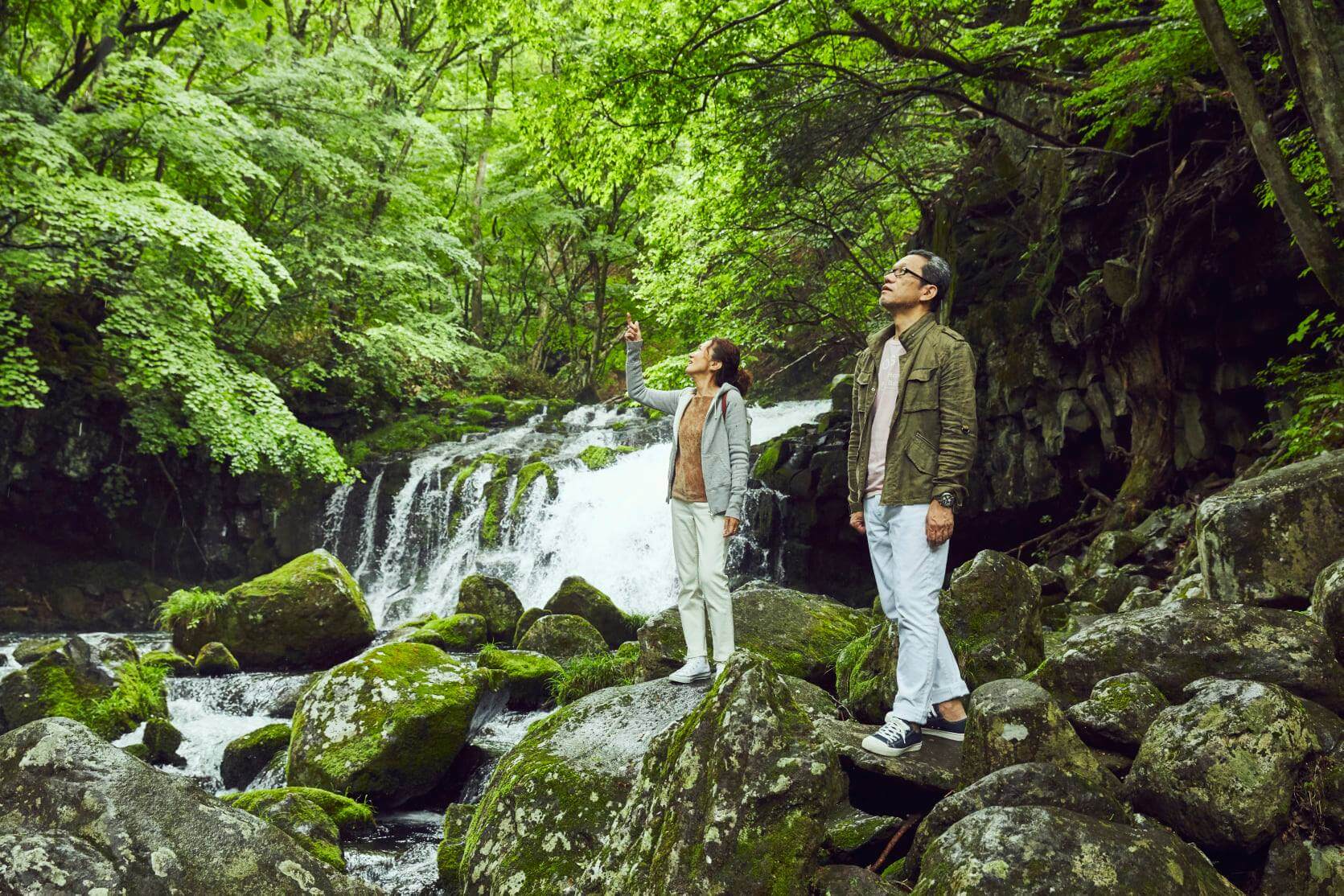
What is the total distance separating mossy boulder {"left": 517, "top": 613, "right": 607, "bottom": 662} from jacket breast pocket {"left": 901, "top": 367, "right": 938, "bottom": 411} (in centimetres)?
707

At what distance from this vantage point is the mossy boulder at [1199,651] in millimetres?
3359

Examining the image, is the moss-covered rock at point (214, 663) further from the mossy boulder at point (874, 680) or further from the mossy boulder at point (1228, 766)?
the mossy boulder at point (1228, 766)

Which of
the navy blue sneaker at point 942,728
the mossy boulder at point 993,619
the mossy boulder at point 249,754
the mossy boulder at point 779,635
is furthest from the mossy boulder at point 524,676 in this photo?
the navy blue sneaker at point 942,728

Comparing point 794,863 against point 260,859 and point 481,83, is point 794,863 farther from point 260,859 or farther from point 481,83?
point 481,83

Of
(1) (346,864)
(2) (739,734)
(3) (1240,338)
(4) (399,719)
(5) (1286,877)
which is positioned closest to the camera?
(5) (1286,877)

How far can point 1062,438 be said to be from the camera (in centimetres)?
1244

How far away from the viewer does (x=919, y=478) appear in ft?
12.3

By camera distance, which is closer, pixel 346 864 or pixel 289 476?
pixel 346 864

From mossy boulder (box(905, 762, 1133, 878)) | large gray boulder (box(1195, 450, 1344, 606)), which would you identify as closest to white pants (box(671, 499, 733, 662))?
mossy boulder (box(905, 762, 1133, 878))

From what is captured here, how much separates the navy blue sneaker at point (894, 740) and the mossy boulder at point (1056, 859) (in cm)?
103

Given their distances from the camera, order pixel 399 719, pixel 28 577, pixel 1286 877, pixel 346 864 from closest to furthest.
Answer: pixel 1286 877
pixel 346 864
pixel 399 719
pixel 28 577

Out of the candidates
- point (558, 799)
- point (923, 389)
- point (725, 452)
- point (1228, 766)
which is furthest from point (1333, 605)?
point (558, 799)

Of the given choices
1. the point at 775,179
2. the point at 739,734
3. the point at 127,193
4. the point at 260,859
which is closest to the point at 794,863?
the point at 739,734

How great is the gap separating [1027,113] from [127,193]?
13280 millimetres
